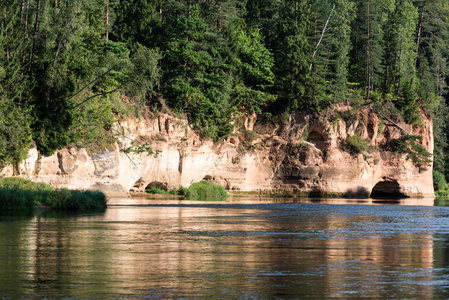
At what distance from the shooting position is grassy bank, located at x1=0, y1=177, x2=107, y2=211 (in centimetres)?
3553

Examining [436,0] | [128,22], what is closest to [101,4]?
[128,22]

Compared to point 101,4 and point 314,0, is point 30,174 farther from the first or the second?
point 314,0

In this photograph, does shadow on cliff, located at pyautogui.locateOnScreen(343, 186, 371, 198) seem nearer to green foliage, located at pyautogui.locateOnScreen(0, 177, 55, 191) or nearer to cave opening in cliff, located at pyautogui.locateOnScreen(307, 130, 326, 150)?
cave opening in cliff, located at pyautogui.locateOnScreen(307, 130, 326, 150)

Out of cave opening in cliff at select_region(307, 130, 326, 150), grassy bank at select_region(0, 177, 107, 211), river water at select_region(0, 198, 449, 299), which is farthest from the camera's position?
cave opening in cliff at select_region(307, 130, 326, 150)

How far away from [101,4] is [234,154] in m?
23.2

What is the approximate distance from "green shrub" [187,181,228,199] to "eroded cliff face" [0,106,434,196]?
0.85 meters

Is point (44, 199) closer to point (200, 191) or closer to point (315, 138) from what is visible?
point (200, 191)

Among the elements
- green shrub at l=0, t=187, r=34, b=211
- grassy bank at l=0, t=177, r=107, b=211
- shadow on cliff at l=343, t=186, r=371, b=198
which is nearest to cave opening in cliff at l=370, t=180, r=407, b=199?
shadow on cliff at l=343, t=186, r=371, b=198

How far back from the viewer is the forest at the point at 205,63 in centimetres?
5178

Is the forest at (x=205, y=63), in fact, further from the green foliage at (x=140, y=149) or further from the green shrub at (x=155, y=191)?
the green shrub at (x=155, y=191)

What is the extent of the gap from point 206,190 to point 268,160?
12429 millimetres

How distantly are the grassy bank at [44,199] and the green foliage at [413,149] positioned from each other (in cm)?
5602

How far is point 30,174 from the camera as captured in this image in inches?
1996

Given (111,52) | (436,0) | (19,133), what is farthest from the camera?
(436,0)
